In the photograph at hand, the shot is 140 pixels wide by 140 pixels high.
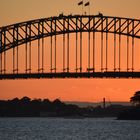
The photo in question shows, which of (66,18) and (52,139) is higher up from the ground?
(66,18)

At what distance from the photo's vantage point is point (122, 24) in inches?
6270

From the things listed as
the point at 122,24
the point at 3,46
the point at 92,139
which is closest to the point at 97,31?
the point at 122,24

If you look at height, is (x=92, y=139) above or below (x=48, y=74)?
below

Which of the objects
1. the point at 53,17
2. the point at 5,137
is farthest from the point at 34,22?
the point at 5,137

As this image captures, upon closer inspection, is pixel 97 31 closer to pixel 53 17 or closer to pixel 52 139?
pixel 53 17

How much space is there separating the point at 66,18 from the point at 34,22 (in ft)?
15.5

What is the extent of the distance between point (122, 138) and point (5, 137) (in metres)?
15.0

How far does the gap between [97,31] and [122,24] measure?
3.76 meters

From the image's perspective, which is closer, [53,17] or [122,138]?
[122,138]

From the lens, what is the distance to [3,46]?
528ft

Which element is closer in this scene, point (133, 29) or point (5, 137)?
point (5, 137)

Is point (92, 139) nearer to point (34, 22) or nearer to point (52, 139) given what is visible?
point (52, 139)

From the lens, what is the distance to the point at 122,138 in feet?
464

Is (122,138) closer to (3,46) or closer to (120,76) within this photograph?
(120,76)
